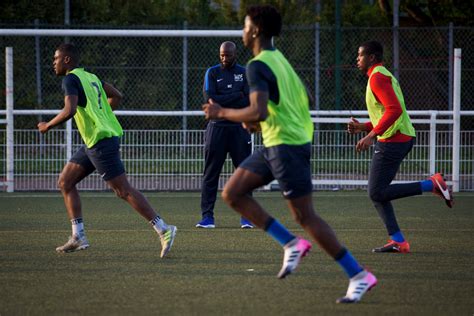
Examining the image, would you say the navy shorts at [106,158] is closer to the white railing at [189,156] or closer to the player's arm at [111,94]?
the player's arm at [111,94]

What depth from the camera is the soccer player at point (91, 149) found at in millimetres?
9062

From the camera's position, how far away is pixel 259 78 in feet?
22.1

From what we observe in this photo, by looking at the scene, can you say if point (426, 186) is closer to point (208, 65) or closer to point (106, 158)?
point (106, 158)

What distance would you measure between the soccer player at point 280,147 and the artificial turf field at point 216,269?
37 cm

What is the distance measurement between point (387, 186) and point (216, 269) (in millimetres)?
2014

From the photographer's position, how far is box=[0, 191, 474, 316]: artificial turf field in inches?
266

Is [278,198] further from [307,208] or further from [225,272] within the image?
[307,208]

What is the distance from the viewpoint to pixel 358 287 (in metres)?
6.75

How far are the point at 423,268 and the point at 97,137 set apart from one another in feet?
10.4

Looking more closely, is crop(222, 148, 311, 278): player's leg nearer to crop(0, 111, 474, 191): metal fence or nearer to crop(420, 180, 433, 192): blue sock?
crop(420, 180, 433, 192): blue sock

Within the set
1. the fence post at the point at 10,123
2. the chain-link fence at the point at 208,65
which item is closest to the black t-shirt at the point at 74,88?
the fence post at the point at 10,123

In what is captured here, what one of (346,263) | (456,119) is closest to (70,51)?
(346,263)

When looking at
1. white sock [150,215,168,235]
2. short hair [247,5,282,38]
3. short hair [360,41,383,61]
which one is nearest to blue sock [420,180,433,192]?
short hair [360,41,383,61]

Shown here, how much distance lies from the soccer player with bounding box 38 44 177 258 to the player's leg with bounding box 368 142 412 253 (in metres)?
1.95
